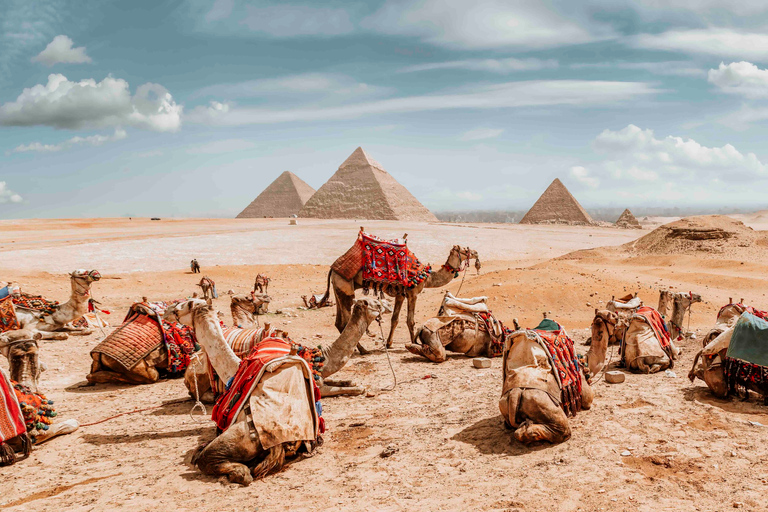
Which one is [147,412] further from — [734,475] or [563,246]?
[563,246]

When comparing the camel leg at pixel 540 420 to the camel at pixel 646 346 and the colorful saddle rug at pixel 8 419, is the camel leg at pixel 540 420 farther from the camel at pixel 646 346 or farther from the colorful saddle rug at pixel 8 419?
the colorful saddle rug at pixel 8 419

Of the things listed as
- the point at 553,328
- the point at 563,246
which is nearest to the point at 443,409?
the point at 553,328

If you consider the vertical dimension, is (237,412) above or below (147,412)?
above

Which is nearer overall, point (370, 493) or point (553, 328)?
point (370, 493)

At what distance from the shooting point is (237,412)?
4379mm

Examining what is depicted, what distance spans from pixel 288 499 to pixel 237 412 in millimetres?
847

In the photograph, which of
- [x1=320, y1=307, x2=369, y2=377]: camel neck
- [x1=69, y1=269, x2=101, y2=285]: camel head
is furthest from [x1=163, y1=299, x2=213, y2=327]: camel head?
[x1=69, y1=269, x2=101, y2=285]: camel head

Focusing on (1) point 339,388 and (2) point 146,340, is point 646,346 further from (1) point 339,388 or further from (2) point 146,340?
(2) point 146,340

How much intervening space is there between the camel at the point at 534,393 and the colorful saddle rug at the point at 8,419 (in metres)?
4.45

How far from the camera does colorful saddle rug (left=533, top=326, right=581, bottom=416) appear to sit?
197 inches

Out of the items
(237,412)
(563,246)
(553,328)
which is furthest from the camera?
(563,246)

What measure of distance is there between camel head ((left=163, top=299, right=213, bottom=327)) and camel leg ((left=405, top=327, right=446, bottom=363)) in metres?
3.54

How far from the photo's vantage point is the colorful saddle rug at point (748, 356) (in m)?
5.34

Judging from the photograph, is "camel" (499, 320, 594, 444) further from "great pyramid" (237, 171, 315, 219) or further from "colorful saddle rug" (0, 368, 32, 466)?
"great pyramid" (237, 171, 315, 219)
